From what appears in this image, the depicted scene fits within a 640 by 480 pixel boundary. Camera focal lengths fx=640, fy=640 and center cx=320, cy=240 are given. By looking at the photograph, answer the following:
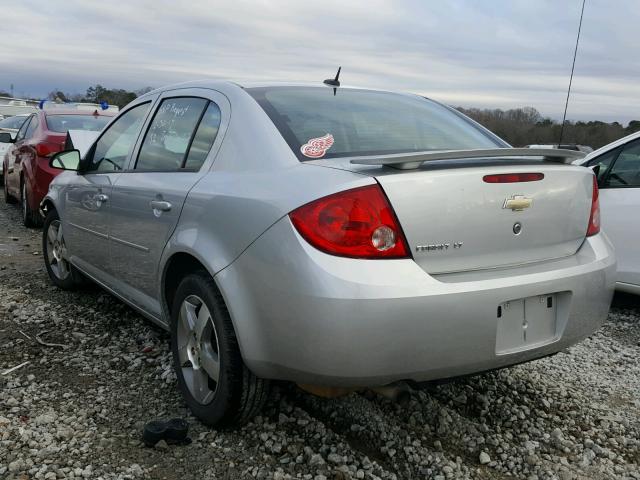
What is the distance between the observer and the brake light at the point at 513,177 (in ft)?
8.04

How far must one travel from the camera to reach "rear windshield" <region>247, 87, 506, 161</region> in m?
2.76

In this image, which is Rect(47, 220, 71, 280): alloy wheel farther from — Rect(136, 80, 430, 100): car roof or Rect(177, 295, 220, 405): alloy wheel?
Rect(177, 295, 220, 405): alloy wheel

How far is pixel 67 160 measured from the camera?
4629 mm

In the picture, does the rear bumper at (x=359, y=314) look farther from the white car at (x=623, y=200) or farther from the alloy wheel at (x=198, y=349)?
the white car at (x=623, y=200)

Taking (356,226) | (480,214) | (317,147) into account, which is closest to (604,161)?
(480,214)

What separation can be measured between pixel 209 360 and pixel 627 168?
12.3ft

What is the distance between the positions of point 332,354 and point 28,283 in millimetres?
3928

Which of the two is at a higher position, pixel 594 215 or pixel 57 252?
pixel 594 215

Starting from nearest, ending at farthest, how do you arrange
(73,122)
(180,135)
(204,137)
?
(204,137), (180,135), (73,122)

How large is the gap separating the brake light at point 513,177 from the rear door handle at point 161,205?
1491mm

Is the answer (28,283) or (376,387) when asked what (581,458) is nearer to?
(376,387)

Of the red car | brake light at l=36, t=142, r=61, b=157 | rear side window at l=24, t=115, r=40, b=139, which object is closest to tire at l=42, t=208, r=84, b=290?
the red car

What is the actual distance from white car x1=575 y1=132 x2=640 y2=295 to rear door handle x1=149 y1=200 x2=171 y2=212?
134 inches

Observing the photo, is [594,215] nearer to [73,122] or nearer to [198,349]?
[198,349]
